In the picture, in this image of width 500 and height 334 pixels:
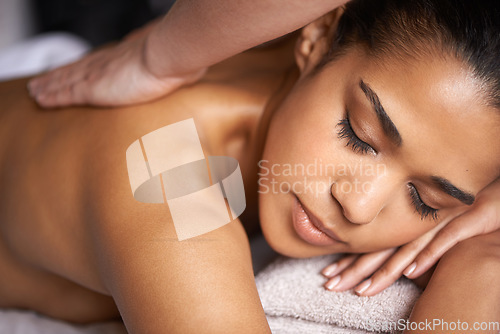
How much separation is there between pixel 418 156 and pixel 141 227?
1.40ft

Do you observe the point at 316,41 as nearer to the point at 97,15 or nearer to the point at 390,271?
the point at 390,271

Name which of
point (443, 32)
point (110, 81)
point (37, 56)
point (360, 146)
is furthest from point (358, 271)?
point (37, 56)

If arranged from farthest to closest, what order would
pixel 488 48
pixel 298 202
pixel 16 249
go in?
pixel 16 249 → pixel 298 202 → pixel 488 48

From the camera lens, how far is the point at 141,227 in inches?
28.1

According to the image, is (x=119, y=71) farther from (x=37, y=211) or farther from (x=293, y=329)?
(x=293, y=329)

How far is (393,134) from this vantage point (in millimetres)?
699

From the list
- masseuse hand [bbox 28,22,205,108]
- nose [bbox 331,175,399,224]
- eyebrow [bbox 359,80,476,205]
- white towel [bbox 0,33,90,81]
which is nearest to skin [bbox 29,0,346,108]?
masseuse hand [bbox 28,22,205,108]

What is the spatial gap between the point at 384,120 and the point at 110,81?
0.51 m

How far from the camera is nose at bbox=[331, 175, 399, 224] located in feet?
2.40

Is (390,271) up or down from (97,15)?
down

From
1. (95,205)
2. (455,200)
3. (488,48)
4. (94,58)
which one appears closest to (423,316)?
(455,200)

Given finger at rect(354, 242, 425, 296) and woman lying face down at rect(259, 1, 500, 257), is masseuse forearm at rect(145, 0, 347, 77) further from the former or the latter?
finger at rect(354, 242, 425, 296)

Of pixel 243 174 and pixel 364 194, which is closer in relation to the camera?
pixel 364 194

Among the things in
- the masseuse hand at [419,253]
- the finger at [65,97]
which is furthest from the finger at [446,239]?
the finger at [65,97]
